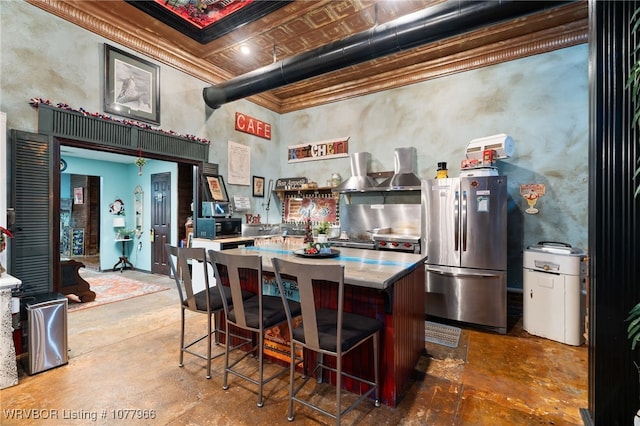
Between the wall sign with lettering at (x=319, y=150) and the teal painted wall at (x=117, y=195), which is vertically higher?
the wall sign with lettering at (x=319, y=150)

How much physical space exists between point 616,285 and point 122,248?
8.64 metres

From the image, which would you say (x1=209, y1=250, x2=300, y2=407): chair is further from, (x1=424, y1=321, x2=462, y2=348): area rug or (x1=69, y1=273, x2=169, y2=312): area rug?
(x1=69, y1=273, x2=169, y2=312): area rug

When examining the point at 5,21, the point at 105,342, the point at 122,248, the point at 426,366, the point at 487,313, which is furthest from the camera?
the point at 122,248

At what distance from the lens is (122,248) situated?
7.28 metres

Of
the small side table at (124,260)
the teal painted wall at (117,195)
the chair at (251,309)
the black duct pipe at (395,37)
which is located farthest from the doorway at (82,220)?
the chair at (251,309)

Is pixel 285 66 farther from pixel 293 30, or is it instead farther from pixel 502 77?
pixel 502 77

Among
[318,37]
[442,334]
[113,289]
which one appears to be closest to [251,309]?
[442,334]

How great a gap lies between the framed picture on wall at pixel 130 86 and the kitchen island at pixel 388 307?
3.02m

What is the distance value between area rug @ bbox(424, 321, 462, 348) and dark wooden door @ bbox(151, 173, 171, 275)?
5472mm

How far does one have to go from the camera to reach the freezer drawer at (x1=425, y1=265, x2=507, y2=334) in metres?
3.42

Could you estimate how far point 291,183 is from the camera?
19.6ft

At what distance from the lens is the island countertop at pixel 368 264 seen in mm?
1893

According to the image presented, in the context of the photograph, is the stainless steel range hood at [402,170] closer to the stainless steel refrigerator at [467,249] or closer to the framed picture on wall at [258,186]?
the stainless steel refrigerator at [467,249]

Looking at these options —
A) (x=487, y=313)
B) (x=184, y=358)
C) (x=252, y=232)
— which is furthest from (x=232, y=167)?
(x=487, y=313)
